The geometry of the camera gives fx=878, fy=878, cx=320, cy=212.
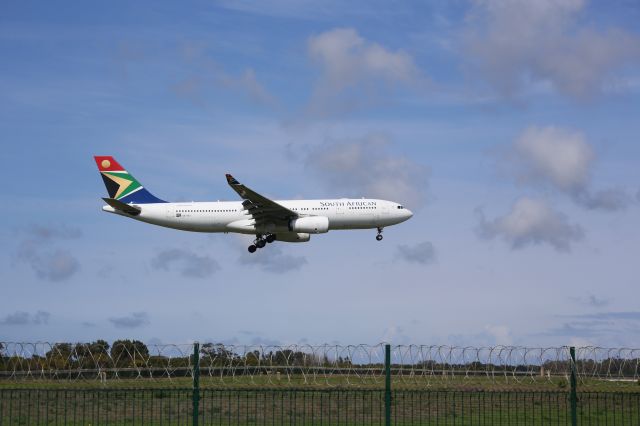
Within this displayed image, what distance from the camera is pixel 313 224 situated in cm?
6512

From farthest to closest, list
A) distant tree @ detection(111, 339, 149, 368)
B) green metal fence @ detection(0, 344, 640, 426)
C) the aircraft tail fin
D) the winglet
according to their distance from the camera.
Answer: the aircraft tail fin < the winglet < distant tree @ detection(111, 339, 149, 368) < green metal fence @ detection(0, 344, 640, 426)

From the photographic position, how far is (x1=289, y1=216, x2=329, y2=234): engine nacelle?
65062 mm

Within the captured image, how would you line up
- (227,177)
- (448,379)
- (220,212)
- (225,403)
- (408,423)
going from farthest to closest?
(220,212) < (227,177) < (448,379) < (225,403) < (408,423)

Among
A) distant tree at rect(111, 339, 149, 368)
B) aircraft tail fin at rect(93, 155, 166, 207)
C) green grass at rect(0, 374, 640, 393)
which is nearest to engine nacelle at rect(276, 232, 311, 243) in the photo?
aircraft tail fin at rect(93, 155, 166, 207)

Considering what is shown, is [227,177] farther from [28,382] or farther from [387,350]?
[387,350]

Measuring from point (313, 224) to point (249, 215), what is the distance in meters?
6.66

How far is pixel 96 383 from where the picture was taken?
91.0 feet

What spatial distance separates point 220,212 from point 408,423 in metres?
46.3

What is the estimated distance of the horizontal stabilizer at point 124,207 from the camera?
69.9 meters

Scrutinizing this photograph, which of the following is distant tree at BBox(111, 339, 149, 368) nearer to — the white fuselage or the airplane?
the airplane

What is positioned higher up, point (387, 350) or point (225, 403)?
point (387, 350)

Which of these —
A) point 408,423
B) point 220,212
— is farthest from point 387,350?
point 220,212

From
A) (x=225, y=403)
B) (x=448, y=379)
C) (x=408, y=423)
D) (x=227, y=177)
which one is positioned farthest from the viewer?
(x=227, y=177)

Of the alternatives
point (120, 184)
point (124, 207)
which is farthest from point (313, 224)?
point (120, 184)
